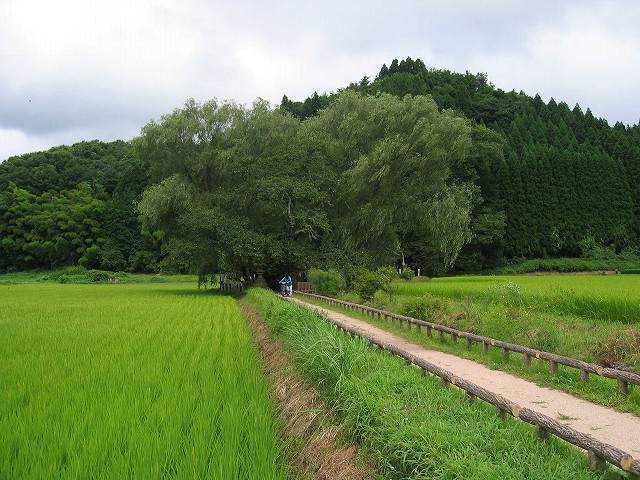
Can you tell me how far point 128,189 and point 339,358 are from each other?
70.9m

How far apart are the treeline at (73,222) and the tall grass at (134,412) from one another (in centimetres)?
6000

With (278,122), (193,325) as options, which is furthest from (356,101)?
(193,325)

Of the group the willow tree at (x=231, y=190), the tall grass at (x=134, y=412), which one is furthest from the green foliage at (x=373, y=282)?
the willow tree at (x=231, y=190)

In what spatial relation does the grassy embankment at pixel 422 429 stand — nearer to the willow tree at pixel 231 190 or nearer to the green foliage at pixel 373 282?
the green foliage at pixel 373 282

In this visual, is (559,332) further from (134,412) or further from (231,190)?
(231,190)

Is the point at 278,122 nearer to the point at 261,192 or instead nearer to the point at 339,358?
the point at 261,192

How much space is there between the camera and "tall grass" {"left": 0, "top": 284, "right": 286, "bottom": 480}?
3.54 m

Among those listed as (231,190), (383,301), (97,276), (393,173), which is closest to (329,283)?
(393,173)

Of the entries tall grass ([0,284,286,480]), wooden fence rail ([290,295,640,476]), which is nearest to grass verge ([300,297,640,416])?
wooden fence rail ([290,295,640,476])

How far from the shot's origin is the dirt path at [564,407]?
16.0 feet

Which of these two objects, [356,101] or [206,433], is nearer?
[206,433]

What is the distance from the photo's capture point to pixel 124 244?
68.3 m

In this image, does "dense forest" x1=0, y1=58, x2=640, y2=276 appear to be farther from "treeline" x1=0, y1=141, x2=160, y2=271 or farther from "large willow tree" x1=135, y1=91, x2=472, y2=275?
"treeline" x1=0, y1=141, x2=160, y2=271

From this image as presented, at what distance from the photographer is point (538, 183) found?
2367 inches
